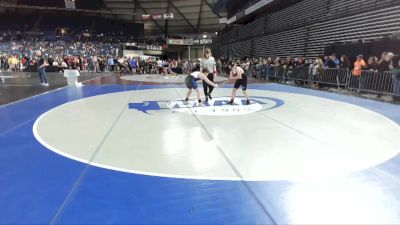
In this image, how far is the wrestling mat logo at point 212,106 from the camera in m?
7.53

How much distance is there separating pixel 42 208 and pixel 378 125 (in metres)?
6.03

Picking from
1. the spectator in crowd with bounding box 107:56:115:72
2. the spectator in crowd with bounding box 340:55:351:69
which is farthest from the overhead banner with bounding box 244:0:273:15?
the spectator in crowd with bounding box 107:56:115:72

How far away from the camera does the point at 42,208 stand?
108 inches

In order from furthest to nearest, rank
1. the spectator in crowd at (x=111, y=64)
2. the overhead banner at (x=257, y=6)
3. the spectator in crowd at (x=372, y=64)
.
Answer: the spectator in crowd at (x=111, y=64), the overhead banner at (x=257, y=6), the spectator in crowd at (x=372, y=64)

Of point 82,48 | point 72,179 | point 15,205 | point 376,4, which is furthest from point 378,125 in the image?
point 82,48

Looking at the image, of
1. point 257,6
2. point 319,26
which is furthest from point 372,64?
point 257,6

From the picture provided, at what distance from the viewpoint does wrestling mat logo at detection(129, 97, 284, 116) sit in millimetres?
7525

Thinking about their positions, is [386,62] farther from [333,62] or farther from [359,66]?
[333,62]

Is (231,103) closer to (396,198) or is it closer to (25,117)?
(25,117)

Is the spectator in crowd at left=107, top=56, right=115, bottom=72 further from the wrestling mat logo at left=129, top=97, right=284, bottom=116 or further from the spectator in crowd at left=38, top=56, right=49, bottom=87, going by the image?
the wrestling mat logo at left=129, top=97, right=284, bottom=116

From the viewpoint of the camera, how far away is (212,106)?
27.3ft

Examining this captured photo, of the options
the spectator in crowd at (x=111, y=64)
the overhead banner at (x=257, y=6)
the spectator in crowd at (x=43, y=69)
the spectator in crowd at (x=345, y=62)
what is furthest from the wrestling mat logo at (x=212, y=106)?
the spectator in crowd at (x=111, y=64)

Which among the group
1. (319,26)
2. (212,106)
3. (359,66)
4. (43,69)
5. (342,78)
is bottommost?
(212,106)

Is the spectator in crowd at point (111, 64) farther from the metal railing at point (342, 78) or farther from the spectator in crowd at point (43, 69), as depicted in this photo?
the metal railing at point (342, 78)
